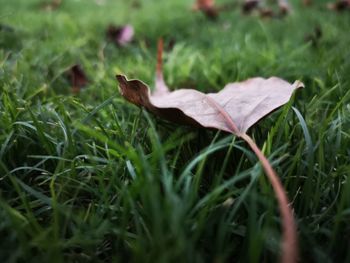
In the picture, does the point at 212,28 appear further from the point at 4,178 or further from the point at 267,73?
the point at 4,178

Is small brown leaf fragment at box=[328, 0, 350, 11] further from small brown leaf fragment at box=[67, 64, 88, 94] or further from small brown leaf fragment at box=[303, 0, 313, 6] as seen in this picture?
small brown leaf fragment at box=[67, 64, 88, 94]

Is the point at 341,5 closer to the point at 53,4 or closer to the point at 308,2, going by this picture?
the point at 308,2

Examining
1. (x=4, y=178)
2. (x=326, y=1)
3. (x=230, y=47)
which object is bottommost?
(x=326, y=1)

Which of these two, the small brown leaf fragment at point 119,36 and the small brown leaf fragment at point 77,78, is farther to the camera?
the small brown leaf fragment at point 119,36

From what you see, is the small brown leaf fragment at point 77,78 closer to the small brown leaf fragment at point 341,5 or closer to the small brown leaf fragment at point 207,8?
the small brown leaf fragment at point 207,8

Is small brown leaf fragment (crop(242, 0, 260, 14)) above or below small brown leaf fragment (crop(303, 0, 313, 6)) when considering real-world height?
above

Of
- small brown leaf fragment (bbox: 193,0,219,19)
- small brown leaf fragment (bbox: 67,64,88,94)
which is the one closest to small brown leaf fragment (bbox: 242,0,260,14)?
small brown leaf fragment (bbox: 193,0,219,19)

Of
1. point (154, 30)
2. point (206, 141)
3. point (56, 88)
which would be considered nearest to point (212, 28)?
point (154, 30)

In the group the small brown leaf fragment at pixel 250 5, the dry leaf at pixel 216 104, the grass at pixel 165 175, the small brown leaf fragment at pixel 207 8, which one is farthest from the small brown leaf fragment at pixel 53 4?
the dry leaf at pixel 216 104
